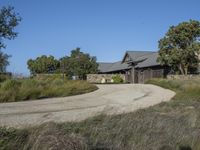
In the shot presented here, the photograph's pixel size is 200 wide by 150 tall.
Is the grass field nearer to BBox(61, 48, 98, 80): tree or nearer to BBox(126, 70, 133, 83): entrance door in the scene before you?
BBox(126, 70, 133, 83): entrance door

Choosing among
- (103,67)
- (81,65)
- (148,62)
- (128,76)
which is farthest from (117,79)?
(103,67)

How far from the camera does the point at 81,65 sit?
201ft

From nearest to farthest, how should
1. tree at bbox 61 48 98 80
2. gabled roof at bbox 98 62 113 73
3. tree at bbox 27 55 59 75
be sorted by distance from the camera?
tree at bbox 61 48 98 80
gabled roof at bbox 98 62 113 73
tree at bbox 27 55 59 75

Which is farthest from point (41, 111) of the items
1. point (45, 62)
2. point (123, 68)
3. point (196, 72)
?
point (45, 62)

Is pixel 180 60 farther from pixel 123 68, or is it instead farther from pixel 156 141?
pixel 156 141

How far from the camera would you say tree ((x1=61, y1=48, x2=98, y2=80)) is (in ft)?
198

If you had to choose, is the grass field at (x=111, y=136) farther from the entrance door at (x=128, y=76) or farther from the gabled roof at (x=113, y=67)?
the gabled roof at (x=113, y=67)

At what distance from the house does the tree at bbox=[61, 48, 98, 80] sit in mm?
4292

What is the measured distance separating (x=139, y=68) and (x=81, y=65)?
40.8 feet

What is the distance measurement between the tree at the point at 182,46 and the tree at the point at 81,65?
2119 centimetres

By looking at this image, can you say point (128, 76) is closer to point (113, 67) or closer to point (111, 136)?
point (113, 67)

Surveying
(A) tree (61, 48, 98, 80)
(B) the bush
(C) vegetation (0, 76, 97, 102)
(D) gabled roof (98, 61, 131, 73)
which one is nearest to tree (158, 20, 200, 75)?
(B) the bush

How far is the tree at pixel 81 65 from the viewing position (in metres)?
60.3

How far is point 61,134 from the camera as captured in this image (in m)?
5.96
